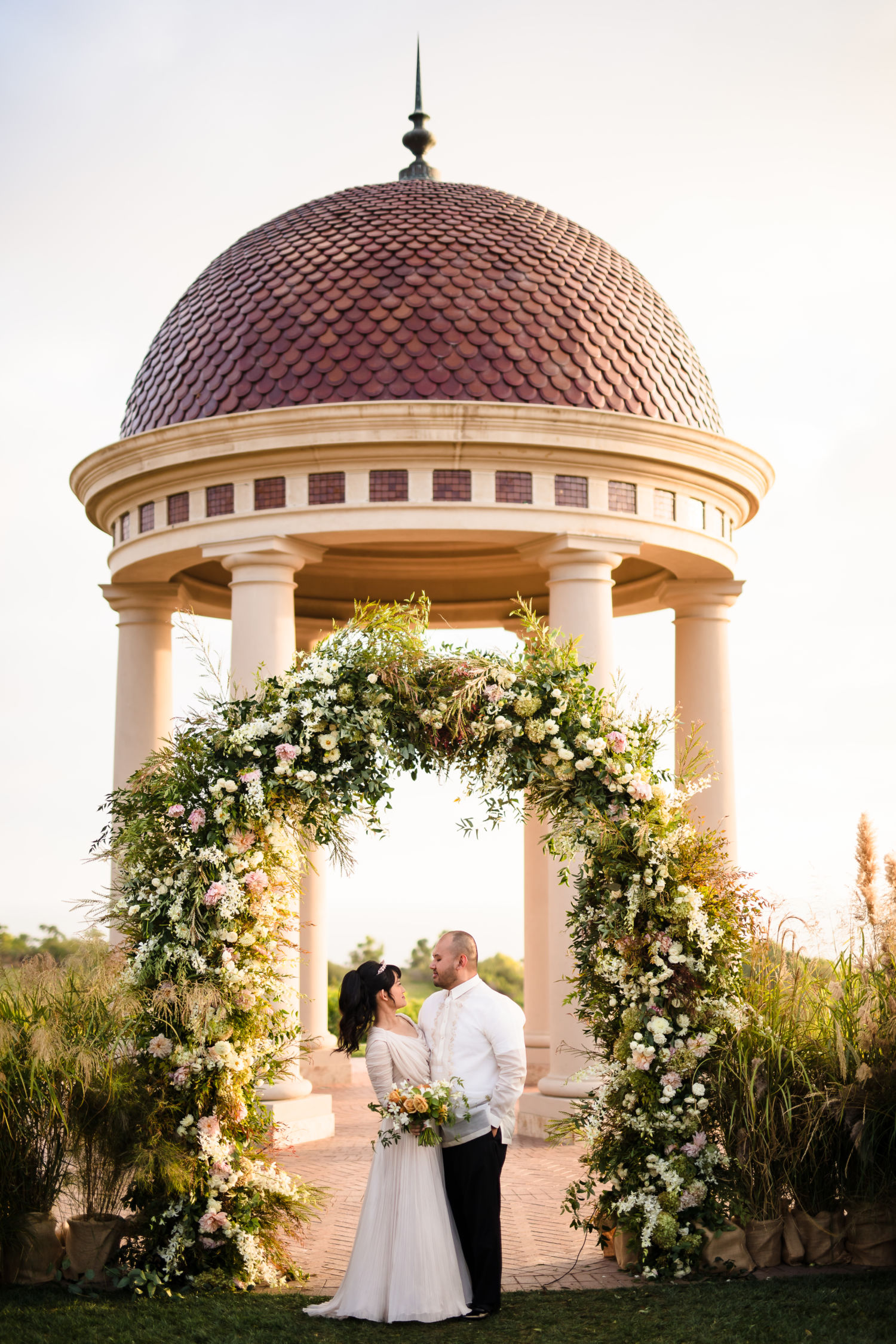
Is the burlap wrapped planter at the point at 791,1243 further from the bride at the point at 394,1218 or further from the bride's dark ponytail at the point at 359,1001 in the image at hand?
the bride's dark ponytail at the point at 359,1001

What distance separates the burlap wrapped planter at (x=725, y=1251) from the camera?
10.9m

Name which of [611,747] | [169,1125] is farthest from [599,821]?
[169,1125]

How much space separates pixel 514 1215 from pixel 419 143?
1827 cm

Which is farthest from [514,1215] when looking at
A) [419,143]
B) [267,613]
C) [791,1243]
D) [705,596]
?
[419,143]

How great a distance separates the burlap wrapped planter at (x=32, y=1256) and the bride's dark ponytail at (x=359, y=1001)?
2.83m

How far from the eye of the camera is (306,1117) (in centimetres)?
1792

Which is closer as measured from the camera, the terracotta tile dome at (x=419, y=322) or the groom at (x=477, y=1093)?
the groom at (x=477, y=1093)

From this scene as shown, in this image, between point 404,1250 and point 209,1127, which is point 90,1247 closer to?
point 209,1127

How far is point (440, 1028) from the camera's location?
33.7ft

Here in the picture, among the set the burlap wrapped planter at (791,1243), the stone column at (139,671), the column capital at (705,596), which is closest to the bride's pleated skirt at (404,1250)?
the burlap wrapped planter at (791,1243)

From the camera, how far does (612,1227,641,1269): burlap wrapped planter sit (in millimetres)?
11102

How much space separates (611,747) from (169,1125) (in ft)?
15.4

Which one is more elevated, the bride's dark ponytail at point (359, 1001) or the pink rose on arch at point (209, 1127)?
the bride's dark ponytail at point (359, 1001)

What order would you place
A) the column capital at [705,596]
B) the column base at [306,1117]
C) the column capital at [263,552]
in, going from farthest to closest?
the column capital at [705,596]
the column capital at [263,552]
the column base at [306,1117]
